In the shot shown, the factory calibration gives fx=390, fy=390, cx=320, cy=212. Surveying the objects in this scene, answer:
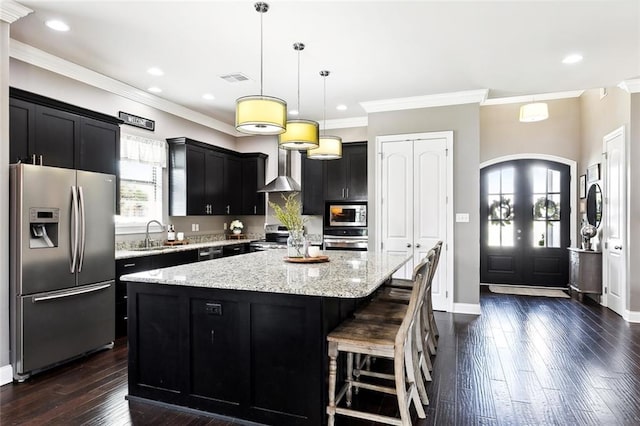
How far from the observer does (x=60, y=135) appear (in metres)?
3.78

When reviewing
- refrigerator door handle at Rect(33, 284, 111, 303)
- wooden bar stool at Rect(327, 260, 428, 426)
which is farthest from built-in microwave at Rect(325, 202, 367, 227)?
wooden bar stool at Rect(327, 260, 428, 426)

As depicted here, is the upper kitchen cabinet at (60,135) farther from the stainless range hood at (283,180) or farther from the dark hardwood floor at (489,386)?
the stainless range hood at (283,180)

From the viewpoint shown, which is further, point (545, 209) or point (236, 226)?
point (545, 209)

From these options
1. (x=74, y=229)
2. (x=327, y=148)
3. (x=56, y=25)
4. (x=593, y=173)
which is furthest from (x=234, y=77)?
(x=593, y=173)

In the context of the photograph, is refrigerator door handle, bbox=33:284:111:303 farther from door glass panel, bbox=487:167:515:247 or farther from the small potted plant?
door glass panel, bbox=487:167:515:247

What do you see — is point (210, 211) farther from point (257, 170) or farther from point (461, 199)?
point (461, 199)

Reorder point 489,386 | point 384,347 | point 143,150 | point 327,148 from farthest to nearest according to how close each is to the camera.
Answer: point 143,150 < point 327,148 < point 489,386 < point 384,347

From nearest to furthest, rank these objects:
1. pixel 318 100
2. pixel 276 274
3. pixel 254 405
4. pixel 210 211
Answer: pixel 254 405 → pixel 276 274 → pixel 318 100 → pixel 210 211

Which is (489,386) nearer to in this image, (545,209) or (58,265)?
(58,265)

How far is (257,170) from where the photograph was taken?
6.95 metres

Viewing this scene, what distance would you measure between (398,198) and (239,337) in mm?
3604

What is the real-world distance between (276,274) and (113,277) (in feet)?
7.04

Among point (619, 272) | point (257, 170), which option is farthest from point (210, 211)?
point (619, 272)

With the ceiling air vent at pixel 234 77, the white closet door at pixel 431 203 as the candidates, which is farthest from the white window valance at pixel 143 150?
the white closet door at pixel 431 203
